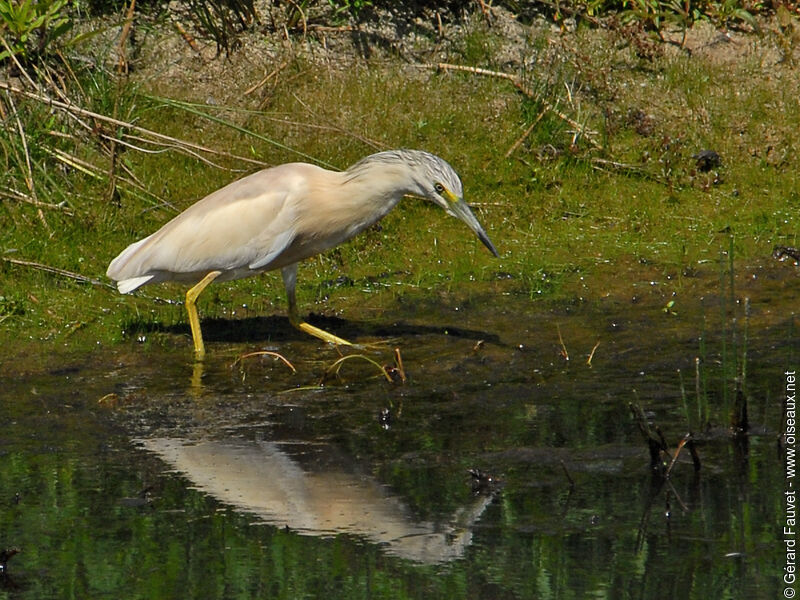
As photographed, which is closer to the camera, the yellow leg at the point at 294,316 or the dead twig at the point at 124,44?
the yellow leg at the point at 294,316

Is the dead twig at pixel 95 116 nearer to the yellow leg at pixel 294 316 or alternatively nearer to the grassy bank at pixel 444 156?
the grassy bank at pixel 444 156

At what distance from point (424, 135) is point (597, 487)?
4822 millimetres

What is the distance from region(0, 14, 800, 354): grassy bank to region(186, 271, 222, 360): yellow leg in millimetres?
398

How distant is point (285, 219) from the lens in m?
6.89

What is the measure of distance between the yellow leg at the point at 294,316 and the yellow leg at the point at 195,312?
354mm

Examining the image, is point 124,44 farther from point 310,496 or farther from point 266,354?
point 310,496

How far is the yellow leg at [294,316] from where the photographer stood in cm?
704

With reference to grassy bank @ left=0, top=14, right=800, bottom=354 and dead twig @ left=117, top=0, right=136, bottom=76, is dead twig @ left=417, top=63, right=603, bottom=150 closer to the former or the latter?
grassy bank @ left=0, top=14, right=800, bottom=354

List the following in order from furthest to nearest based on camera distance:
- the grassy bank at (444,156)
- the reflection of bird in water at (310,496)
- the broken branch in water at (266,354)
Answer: the grassy bank at (444,156) → the broken branch in water at (266,354) → the reflection of bird in water at (310,496)

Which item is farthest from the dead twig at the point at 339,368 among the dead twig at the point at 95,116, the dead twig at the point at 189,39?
the dead twig at the point at 189,39

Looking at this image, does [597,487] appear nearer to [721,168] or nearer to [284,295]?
[284,295]

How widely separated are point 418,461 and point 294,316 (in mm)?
2163

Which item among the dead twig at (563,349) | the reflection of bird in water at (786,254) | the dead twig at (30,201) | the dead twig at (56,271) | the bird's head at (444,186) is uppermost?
the bird's head at (444,186)

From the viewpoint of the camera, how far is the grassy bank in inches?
309
